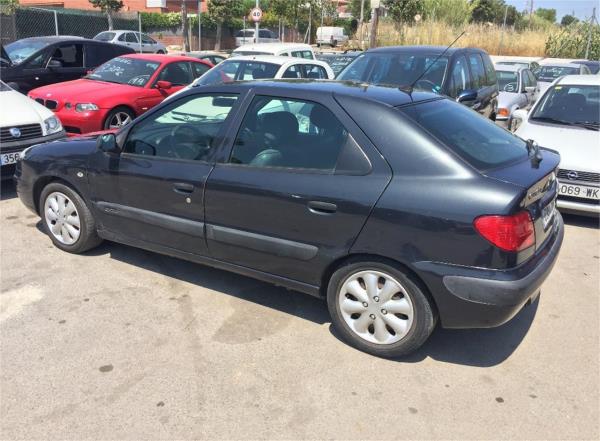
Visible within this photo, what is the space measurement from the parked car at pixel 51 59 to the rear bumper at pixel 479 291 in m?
9.10

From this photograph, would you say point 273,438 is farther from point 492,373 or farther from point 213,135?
point 213,135

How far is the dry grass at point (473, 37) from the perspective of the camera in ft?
94.2

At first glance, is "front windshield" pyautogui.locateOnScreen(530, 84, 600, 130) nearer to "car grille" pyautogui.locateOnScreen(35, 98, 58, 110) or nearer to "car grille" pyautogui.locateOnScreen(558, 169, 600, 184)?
"car grille" pyautogui.locateOnScreen(558, 169, 600, 184)

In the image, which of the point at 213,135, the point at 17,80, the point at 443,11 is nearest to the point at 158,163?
the point at 213,135

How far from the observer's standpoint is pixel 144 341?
342cm

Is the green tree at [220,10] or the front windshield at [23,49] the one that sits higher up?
the green tree at [220,10]

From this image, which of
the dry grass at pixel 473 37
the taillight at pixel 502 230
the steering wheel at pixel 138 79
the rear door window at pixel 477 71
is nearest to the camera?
the taillight at pixel 502 230

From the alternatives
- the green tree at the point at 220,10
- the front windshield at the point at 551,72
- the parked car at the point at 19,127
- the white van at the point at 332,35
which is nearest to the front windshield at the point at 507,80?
the front windshield at the point at 551,72

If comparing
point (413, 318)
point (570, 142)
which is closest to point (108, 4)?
point (570, 142)

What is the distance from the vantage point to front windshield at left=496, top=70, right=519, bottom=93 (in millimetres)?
11242

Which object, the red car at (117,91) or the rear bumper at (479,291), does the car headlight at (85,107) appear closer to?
the red car at (117,91)

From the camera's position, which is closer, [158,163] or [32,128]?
[158,163]

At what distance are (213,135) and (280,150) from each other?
1.83 feet

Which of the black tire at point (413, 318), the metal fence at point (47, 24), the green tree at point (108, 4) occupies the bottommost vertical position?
the black tire at point (413, 318)
